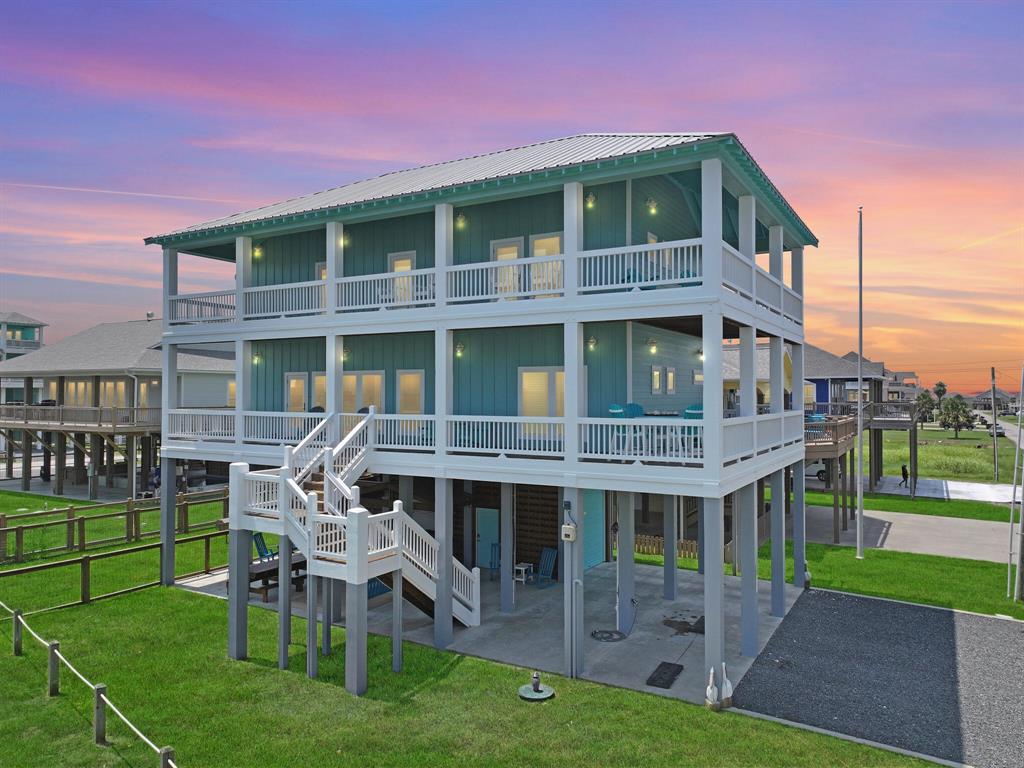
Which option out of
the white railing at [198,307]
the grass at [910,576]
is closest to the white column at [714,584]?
the grass at [910,576]

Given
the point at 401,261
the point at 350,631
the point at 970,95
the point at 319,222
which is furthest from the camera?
the point at 970,95

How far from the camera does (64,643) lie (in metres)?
13.5

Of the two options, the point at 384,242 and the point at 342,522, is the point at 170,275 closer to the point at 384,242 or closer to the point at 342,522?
the point at 384,242

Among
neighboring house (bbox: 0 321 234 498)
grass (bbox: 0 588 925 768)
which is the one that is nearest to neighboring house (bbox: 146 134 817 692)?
grass (bbox: 0 588 925 768)

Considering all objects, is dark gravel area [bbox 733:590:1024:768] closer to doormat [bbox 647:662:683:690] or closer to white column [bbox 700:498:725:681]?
white column [bbox 700:498:725:681]

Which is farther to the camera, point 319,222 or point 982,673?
point 319,222

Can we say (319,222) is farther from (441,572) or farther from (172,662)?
(172,662)

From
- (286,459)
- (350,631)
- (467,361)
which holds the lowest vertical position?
(350,631)

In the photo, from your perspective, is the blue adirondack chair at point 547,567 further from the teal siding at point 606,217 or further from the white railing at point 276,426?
the teal siding at point 606,217

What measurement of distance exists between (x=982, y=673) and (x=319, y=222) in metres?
18.4

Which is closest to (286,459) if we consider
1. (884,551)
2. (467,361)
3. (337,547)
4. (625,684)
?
(337,547)

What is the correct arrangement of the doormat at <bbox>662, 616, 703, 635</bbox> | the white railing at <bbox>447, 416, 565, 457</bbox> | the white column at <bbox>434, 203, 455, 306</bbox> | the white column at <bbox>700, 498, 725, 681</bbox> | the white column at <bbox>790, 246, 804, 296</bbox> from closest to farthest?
the white column at <bbox>700, 498, 725, 681</bbox> < the white railing at <bbox>447, 416, 565, 457</bbox> < the white column at <bbox>434, 203, 455, 306</bbox> < the doormat at <bbox>662, 616, 703, 635</bbox> < the white column at <bbox>790, 246, 804, 296</bbox>

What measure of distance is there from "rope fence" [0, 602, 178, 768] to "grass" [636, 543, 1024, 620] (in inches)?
661

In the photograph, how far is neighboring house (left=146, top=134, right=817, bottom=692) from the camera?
1227 centimetres
